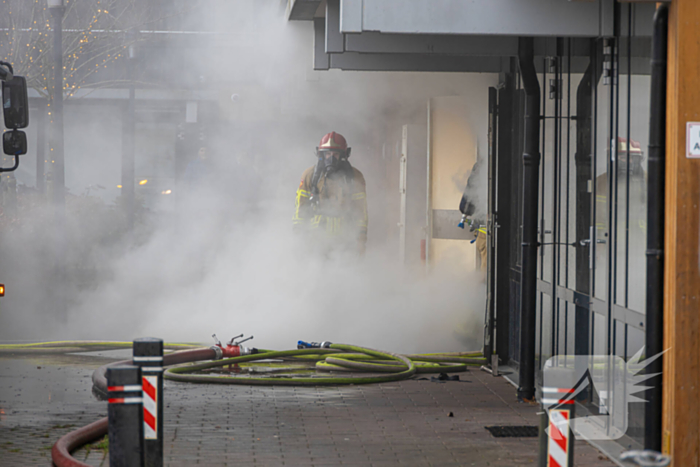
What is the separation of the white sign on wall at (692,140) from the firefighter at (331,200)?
20.2 ft

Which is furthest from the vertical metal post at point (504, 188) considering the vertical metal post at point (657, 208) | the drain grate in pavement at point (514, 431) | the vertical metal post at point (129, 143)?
the vertical metal post at point (129, 143)

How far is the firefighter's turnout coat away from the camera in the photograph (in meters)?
9.89

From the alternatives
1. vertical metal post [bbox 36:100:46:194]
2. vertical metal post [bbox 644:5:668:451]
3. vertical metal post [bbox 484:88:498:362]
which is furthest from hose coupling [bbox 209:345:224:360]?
vertical metal post [bbox 36:100:46:194]

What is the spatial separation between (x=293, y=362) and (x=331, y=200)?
8.56 feet

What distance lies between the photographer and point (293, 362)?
26.2 feet

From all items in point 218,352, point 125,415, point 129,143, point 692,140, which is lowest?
point 218,352

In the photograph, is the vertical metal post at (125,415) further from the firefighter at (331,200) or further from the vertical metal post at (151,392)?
the firefighter at (331,200)

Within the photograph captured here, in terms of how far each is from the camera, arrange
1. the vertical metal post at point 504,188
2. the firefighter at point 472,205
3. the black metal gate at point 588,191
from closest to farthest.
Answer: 1. the black metal gate at point 588,191
2. the vertical metal post at point 504,188
3. the firefighter at point 472,205

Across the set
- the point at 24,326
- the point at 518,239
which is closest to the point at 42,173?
the point at 24,326

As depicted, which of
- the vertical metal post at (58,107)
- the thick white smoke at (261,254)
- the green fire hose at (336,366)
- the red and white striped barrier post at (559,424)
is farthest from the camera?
the vertical metal post at (58,107)

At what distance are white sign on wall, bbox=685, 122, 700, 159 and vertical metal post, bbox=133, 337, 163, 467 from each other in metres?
2.67

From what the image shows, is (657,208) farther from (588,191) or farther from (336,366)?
(336,366)

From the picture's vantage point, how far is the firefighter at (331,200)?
988 cm

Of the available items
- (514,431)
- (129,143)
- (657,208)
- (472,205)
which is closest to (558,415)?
(657,208)
